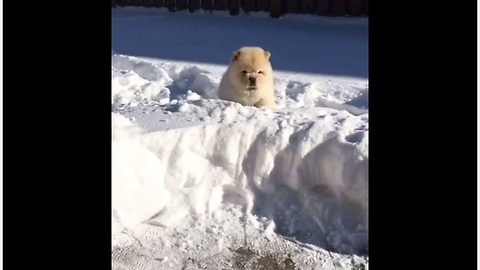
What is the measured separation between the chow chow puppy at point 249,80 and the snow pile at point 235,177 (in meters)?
0.72

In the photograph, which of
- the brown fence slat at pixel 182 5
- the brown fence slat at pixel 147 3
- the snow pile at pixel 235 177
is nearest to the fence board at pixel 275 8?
the brown fence slat at pixel 182 5

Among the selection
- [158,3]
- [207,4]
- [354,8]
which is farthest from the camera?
[158,3]

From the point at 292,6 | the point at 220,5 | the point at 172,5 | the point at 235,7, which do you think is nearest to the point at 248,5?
the point at 235,7

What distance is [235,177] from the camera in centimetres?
395

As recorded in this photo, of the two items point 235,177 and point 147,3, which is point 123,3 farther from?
point 235,177

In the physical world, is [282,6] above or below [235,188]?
above

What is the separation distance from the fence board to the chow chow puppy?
7.46 metres

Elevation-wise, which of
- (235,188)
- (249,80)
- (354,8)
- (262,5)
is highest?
(262,5)
